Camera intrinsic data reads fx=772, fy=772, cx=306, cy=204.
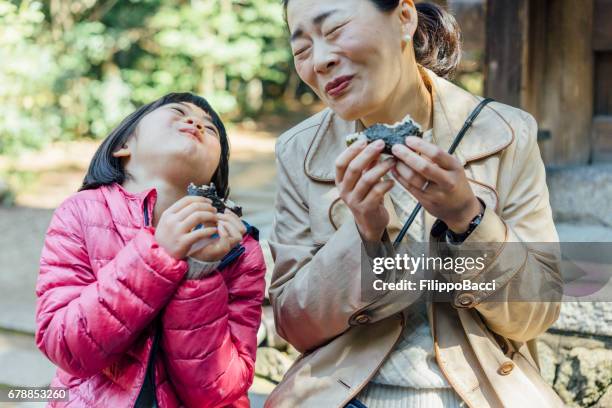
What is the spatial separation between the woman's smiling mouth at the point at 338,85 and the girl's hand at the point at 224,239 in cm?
43

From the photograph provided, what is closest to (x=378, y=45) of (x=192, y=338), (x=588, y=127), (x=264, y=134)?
(x=192, y=338)

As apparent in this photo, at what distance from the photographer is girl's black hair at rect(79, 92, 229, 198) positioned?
2234mm

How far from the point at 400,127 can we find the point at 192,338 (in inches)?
29.3

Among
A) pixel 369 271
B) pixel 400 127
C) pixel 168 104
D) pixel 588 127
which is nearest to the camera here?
pixel 400 127

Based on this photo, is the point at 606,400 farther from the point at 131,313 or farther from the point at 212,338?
the point at 131,313

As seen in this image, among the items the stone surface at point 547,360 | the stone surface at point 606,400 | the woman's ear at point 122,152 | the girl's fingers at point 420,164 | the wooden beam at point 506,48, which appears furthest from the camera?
the wooden beam at point 506,48

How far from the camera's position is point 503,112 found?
2.26 m

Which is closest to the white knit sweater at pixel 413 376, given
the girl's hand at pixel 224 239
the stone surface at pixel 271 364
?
the girl's hand at pixel 224 239

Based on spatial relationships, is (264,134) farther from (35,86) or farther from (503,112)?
(503,112)

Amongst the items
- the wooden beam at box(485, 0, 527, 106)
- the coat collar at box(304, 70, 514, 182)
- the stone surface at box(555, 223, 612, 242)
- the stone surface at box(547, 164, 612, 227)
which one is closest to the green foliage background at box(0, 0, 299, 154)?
the wooden beam at box(485, 0, 527, 106)

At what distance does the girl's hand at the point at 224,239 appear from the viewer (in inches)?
77.0

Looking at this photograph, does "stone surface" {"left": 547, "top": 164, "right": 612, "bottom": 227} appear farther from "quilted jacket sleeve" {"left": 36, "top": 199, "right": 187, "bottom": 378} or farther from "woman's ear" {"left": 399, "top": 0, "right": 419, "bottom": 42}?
"quilted jacket sleeve" {"left": 36, "top": 199, "right": 187, "bottom": 378}

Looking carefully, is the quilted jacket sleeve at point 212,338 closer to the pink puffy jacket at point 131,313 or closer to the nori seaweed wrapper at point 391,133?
the pink puffy jacket at point 131,313

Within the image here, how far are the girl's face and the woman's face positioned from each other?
0.39 meters
